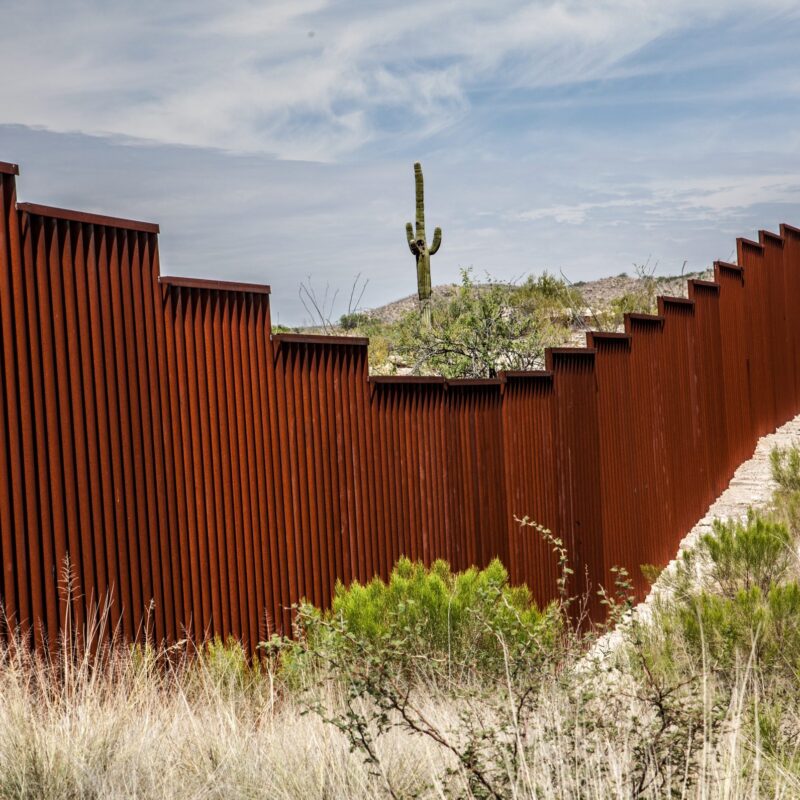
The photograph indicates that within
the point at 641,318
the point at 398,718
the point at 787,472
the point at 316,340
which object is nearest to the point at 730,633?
the point at 398,718

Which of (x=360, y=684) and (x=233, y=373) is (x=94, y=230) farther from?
(x=360, y=684)

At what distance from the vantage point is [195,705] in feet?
20.2

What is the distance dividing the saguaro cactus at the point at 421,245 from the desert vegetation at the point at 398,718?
16.9 meters

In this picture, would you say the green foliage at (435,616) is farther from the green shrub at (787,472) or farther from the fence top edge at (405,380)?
the green shrub at (787,472)

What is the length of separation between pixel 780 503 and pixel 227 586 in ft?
30.4

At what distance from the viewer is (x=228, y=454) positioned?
23.6 ft

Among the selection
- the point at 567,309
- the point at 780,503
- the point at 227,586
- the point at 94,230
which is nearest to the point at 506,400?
the point at 227,586

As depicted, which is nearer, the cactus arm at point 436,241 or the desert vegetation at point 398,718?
the desert vegetation at point 398,718

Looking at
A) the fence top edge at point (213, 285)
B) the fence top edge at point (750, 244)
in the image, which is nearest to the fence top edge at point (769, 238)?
the fence top edge at point (750, 244)

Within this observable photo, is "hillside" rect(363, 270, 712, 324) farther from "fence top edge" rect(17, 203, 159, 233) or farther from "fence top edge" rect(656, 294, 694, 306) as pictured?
"fence top edge" rect(17, 203, 159, 233)

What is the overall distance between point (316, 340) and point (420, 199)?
16855 mm

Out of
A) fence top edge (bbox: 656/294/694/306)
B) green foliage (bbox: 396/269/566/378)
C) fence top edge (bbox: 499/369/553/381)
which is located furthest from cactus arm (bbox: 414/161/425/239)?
fence top edge (bbox: 499/369/553/381)

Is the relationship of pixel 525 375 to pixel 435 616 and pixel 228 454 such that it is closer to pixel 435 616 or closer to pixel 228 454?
pixel 435 616

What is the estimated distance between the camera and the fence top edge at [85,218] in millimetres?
5941
